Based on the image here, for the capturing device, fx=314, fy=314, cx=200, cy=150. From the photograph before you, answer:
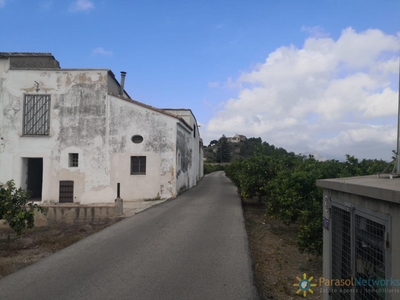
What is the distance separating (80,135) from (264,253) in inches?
565

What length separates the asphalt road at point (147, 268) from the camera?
511 cm

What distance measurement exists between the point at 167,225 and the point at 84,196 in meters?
9.94

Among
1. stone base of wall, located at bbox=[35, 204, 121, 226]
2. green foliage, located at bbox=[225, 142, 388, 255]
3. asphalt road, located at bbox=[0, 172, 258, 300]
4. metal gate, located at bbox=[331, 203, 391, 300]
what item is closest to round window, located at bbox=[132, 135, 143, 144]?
stone base of wall, located at bbox=[35, 204, 121, 226]

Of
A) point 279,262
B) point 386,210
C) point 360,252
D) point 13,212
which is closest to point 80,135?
point 13,212

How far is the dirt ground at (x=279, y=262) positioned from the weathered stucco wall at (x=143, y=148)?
24.7 ft

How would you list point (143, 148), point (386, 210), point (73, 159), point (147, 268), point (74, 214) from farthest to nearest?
point (73, 159), point (143, 148), point (74, 214), point (147, 268), point (386, 210)

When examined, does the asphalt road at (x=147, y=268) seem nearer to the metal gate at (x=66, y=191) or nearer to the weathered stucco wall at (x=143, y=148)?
the weathered stucco wall at (x=143, y=148)

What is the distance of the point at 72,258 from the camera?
23.1 feet

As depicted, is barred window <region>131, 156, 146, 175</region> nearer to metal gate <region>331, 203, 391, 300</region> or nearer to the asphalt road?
the asphalt road

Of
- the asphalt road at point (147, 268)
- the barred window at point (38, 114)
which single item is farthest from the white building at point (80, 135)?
the asphalt road at point (147, 268)

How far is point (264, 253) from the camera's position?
8.21 metres

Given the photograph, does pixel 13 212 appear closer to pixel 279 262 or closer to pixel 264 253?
pixel 264 253

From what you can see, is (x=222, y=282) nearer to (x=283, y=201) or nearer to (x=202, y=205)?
(x=283, y=201)

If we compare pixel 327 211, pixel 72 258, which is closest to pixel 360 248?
pixel 327 211
